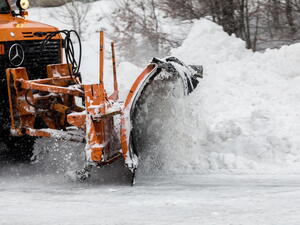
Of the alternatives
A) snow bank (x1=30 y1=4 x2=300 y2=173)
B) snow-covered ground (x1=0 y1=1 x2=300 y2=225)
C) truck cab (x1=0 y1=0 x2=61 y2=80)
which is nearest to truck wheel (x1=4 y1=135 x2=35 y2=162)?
snow-covered ground (x1=0 y1=1 x2=300 y2=225)

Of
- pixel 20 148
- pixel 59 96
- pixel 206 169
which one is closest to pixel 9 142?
pixel 20 148

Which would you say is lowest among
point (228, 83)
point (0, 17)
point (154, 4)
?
point (228, 83)

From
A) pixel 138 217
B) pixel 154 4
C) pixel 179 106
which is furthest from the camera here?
pixel 154 4

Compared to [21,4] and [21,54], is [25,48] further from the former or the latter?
[21,4]

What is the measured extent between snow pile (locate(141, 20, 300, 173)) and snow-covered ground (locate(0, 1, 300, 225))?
1cm

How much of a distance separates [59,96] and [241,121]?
7.83 feet

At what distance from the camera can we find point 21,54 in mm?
6082

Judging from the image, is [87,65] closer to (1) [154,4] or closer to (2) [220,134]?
(1) [154,4]

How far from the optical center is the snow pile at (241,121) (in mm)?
5863

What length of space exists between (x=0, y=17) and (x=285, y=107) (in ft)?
13.3

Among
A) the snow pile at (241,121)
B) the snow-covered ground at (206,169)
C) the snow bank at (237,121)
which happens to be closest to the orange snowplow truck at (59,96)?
the snow-covered ground at (206,169)

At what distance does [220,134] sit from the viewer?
6.36m

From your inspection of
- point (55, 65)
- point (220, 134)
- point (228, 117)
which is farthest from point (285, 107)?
point (55, 65)

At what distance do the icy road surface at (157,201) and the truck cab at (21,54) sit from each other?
654 millimetres
